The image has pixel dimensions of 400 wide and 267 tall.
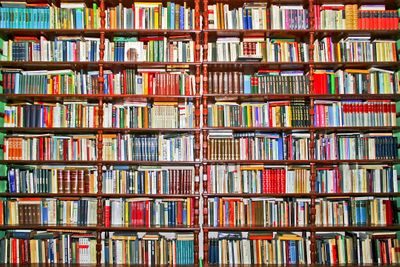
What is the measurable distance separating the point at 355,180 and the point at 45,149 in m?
2.64

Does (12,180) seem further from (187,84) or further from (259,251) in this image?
(259,251)

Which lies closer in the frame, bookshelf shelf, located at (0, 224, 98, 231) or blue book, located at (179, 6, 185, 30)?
bookshelf shelf, located at (0, 224, 98, 231)

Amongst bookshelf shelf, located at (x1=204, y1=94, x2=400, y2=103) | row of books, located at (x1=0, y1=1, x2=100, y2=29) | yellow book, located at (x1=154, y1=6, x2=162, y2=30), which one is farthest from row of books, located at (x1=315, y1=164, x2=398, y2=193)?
row of books, located at (x1=0, y1=1, x2=100, y2=29)

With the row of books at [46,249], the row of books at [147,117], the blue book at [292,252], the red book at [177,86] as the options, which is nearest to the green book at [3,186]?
the row of books at [46,249]

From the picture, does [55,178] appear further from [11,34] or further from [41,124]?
[11,34]

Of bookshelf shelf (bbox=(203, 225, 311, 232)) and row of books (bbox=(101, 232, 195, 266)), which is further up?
bookshelf shelf (bbox=(203, 225, 311, 232))

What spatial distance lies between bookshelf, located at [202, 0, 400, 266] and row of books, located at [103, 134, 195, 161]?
0.20 m

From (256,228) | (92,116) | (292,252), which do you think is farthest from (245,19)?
(292,252)

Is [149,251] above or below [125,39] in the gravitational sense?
below

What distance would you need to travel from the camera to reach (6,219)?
151 inches

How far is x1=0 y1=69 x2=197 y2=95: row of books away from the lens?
393 centimetres

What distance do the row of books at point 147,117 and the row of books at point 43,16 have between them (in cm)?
75

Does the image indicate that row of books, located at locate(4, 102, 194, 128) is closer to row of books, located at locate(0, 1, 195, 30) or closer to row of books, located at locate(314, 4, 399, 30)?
row of books, located at locate(0, 1, 195, 30)

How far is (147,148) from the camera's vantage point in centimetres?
390
